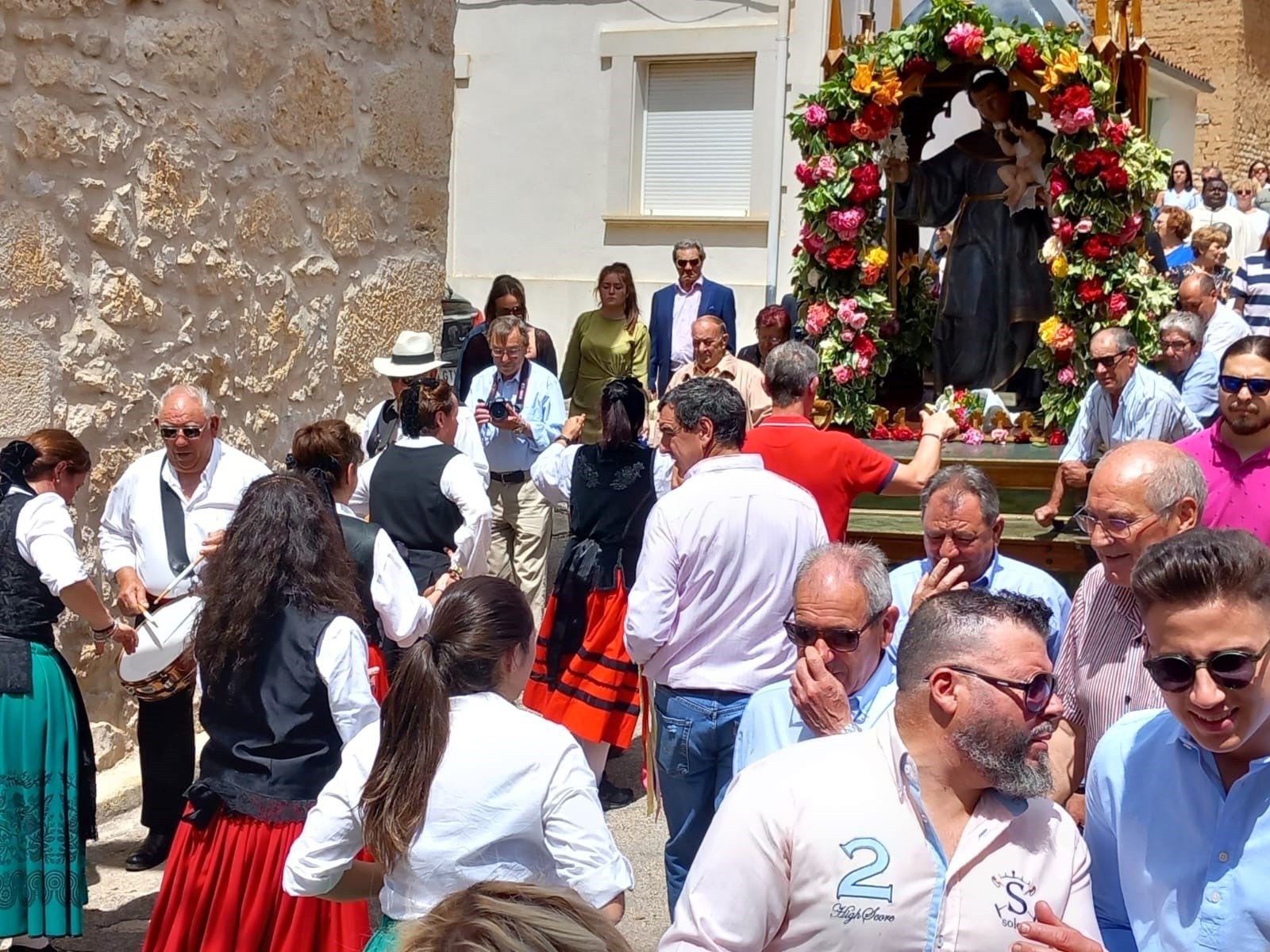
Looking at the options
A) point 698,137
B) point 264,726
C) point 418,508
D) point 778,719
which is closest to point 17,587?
point 264,726

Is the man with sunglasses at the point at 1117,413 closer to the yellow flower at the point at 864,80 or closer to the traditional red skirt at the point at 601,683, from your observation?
the yellow flower at the point at 864,80

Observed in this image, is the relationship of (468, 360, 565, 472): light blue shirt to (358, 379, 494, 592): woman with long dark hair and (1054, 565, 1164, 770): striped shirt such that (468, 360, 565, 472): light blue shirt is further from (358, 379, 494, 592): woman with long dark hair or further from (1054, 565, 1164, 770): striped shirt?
(1054, 565, 1164, 770): striped shirt

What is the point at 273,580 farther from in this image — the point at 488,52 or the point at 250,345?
the point at 488,52

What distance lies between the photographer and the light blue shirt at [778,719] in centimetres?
318

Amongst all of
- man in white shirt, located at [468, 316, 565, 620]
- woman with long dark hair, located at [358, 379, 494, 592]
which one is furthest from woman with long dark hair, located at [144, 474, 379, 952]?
man in white shirt, located at [468, 316, 565, 620]

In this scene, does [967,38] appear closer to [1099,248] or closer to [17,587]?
[1099,248]

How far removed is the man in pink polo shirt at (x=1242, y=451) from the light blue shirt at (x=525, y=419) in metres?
3.61

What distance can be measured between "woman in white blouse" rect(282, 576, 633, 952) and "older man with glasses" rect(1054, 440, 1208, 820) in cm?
108

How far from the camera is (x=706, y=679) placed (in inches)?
170

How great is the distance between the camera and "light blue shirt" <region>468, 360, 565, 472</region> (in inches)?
298

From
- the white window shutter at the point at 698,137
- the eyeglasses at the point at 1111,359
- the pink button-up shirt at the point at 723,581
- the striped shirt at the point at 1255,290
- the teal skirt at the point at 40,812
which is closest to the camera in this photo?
the pink button-up shirt at the point at 723,581

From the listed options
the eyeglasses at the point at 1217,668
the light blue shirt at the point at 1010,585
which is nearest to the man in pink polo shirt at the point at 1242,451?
the light blue shirt at the point at 1010,585

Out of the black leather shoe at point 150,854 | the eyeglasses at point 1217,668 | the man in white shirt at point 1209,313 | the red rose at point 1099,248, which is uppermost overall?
the red rose at point 1099,248

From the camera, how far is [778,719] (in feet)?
10.5
